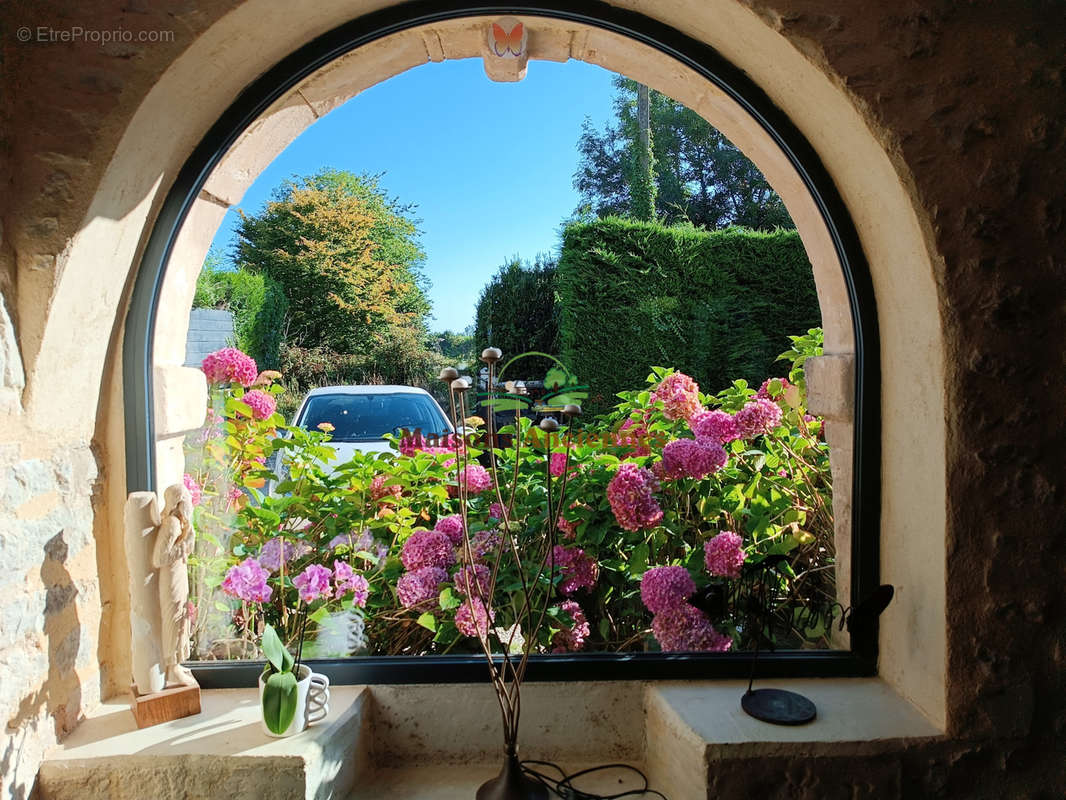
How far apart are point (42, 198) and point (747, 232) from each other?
7.34 feet

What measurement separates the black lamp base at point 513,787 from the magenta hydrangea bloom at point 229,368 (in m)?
1.27

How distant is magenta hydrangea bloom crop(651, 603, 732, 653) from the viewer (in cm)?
165

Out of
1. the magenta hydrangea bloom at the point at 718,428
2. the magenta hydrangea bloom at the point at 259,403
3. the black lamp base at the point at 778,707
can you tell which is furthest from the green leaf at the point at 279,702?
the magenta hydrangea bloom at the point at 718,428

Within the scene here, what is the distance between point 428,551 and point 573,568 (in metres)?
0.41

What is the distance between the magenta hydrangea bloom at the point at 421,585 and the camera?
1.66 metres

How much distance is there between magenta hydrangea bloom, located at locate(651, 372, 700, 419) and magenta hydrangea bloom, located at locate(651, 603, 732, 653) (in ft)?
1.95

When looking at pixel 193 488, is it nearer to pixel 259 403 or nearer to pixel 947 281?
pixel 259 403

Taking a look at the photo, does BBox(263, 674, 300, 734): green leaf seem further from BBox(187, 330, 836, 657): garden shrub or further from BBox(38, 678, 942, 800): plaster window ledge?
BBox(187, 330, 836, 657): garden shrub

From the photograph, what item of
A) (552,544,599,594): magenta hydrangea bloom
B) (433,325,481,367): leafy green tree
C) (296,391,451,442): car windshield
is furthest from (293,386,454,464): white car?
(552,544,599,594): magenta hydrangea bloom

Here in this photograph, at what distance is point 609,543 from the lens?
5.98 feet

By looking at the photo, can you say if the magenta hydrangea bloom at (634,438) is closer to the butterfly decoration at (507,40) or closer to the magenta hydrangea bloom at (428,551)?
the magenta hydrangea bloom at (428,551)

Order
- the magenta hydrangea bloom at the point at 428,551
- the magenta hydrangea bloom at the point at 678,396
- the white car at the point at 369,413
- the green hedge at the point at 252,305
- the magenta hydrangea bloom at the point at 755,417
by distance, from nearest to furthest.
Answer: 1. the magenta hydrangea bloom at the point at 428,551
2. the magenta hydrangea bloom at the point at 755,417
3. the magenta hydrangea bloom at the point at 678,396
4. the white car at the point at 369,413
5. the green hedge at the point at 252,305

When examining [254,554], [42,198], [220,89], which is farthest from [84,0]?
[254,554]

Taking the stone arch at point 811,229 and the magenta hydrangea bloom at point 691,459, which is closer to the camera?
the stone arch at point 811,229
